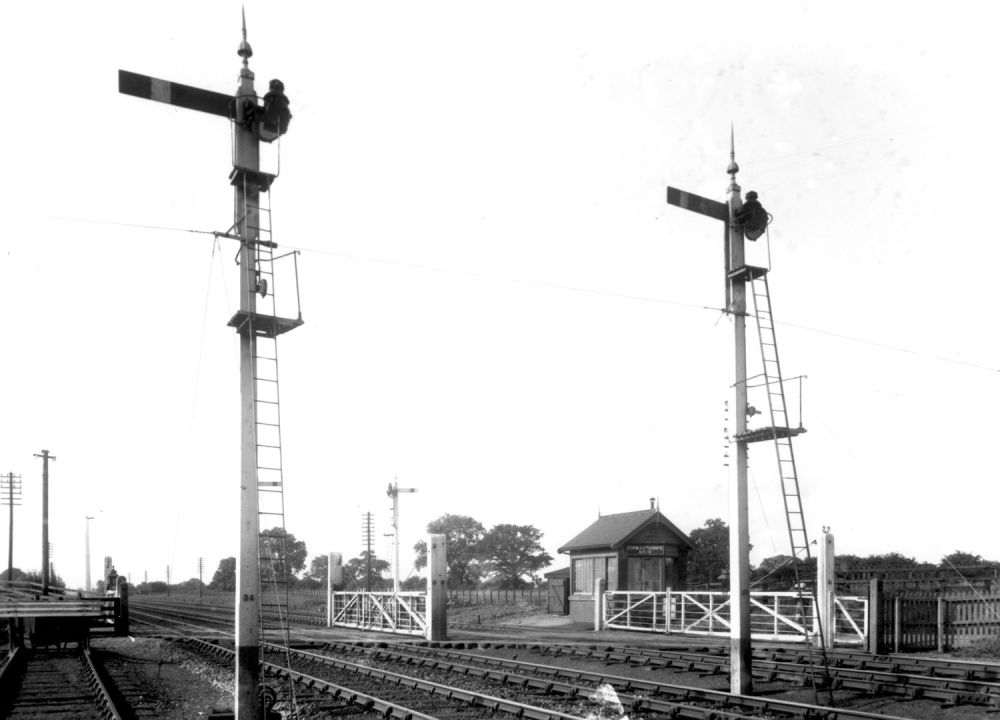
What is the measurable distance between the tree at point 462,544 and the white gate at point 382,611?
63408 mm

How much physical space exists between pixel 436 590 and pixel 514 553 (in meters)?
74.4

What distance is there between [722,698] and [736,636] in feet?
3.04

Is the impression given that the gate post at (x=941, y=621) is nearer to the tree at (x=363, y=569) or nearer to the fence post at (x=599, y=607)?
the fence post at (x=599, y=607)

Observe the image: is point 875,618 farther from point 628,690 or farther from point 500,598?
point 500,598

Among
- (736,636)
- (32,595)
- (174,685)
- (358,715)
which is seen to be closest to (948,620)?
(736,636)

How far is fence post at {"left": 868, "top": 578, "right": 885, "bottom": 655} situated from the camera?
58.1 feet

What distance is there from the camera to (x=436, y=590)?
22266mm

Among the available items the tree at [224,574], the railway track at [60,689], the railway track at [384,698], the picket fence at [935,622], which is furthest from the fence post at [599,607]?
the tree at [224,574]

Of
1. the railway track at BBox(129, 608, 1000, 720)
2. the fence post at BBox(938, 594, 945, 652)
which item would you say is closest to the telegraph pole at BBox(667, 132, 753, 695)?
the railway track at BBox(129, 608, 1000, 720)

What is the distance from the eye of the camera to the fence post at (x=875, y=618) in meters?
17.7

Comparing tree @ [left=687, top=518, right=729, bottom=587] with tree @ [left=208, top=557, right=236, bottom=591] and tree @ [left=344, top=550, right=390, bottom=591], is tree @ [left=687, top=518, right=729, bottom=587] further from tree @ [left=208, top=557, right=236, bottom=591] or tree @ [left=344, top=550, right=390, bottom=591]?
tree @ [left=208, top=557, right=236, bottom=591]

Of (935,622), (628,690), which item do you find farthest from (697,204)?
(935,622)

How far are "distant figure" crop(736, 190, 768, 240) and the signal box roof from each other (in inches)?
695

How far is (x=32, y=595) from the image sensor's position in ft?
80.0
